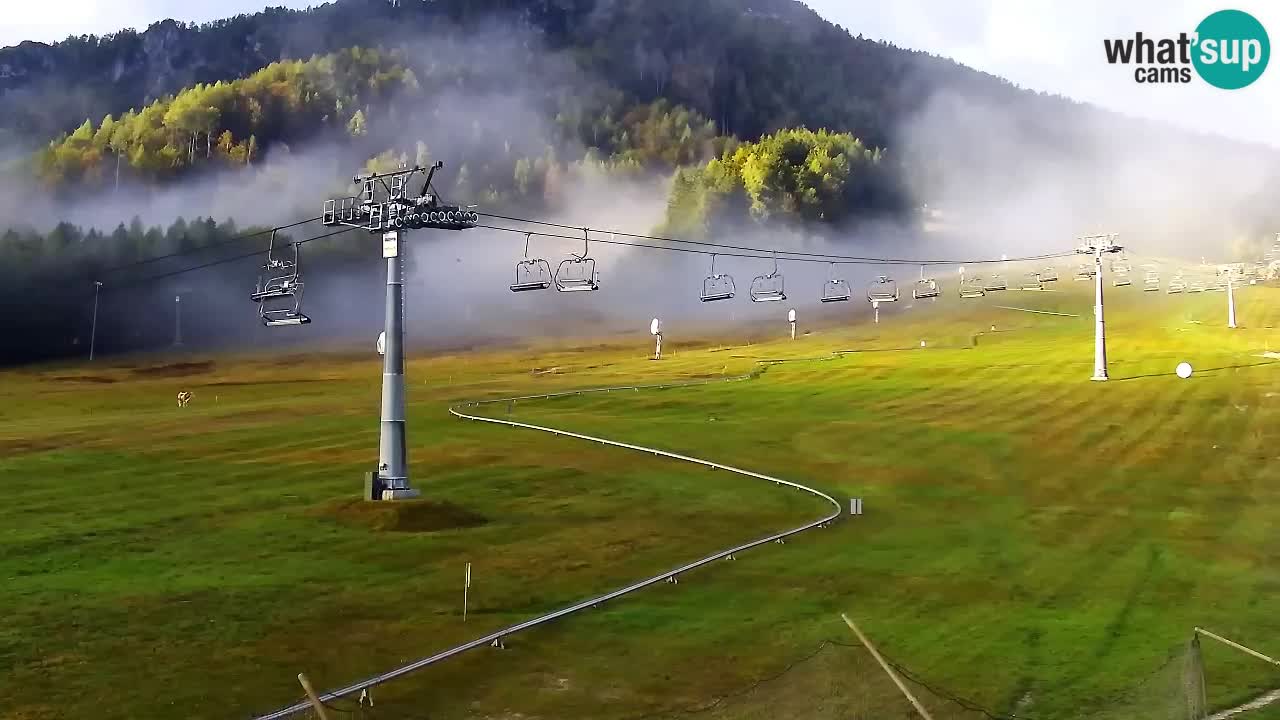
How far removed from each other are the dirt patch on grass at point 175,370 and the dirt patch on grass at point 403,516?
11161 cm

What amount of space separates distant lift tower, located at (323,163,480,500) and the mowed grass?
2764 millimetres

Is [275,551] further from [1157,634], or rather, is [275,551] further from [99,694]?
[1157,634]

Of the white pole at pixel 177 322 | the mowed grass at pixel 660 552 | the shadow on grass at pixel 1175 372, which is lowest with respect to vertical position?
the mowed grass at pixel 660 552

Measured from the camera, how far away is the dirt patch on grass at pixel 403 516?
153ft

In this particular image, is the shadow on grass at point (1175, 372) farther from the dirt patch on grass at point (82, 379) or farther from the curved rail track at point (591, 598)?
the dirt patch on grass at point (82, 379)

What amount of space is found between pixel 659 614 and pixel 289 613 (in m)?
11.3

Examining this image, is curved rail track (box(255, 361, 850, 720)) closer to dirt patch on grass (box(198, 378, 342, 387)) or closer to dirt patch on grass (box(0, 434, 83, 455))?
dirt patch on grass (box(0, 434, 83, 455))

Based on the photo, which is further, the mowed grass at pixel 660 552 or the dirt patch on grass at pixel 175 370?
the dirt patch on grass at pixel 175 370

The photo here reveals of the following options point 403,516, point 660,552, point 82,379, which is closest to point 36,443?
point 403,516

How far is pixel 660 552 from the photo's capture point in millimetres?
43250

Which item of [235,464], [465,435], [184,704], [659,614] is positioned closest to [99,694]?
[184,704]

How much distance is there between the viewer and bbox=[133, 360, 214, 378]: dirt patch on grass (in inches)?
5910

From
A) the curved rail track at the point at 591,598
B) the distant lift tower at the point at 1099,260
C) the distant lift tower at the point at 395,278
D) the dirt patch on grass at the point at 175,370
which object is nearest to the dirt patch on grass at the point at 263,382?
the dirt patch on grass at the point at 175,370

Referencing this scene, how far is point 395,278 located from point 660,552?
17.0 metres
